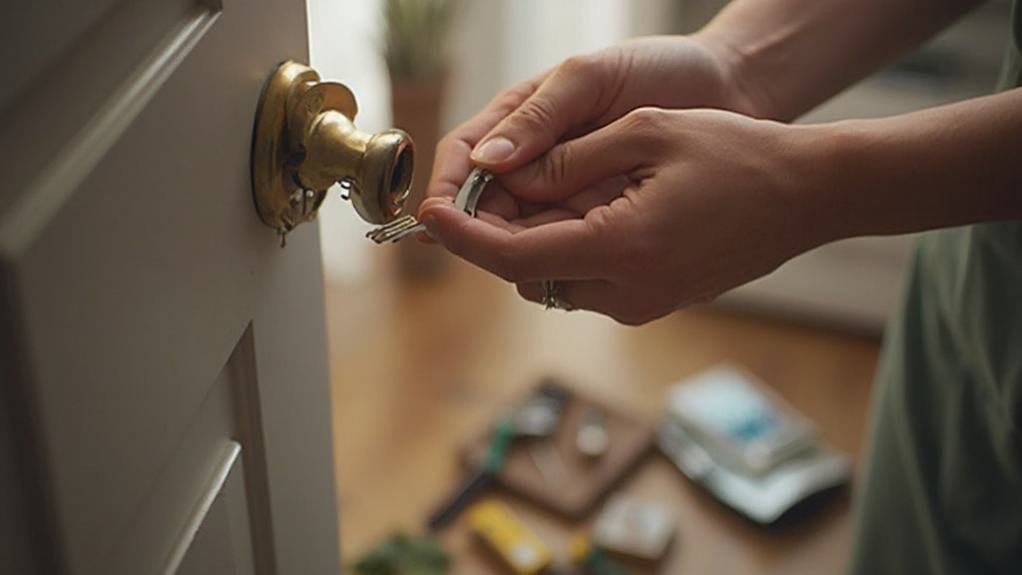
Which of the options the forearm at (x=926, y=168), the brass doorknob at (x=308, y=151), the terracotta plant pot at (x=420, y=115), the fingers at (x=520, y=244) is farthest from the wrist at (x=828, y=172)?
the terracotta plant pot at (x=420, y=115)

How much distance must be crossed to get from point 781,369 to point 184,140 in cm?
150

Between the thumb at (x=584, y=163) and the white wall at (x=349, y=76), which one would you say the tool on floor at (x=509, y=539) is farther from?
the thumb at (x=584, y=163)

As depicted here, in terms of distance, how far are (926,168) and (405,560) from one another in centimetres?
96

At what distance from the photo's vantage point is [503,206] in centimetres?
73

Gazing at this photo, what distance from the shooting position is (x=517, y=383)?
1772mm

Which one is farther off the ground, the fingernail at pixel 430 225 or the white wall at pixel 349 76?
the fingernail at pixel 430 225

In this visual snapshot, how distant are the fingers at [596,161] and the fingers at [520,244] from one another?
0.06 meters

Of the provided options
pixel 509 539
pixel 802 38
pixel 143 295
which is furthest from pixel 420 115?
pixel 143 295

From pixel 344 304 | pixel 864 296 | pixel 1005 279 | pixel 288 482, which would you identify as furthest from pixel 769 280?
pixel 288 482

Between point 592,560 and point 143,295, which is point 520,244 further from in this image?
point 592,560

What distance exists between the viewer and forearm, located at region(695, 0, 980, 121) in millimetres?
834

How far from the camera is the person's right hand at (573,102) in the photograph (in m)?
0.71

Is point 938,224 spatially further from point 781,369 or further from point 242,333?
point 781,369

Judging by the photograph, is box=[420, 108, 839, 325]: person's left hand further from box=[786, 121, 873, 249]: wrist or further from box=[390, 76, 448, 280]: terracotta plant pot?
box=[390, 76, 448, 280]: terracotta plant pot
